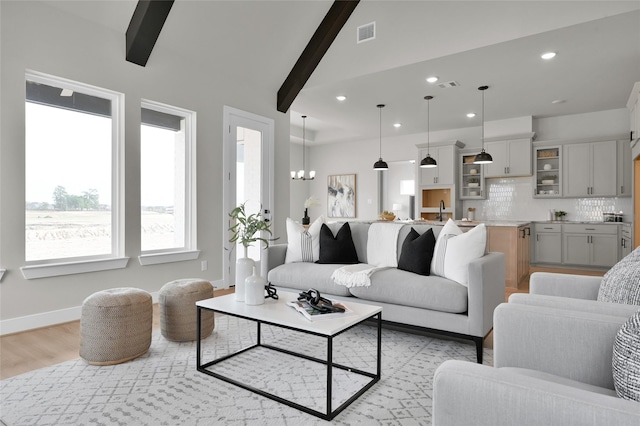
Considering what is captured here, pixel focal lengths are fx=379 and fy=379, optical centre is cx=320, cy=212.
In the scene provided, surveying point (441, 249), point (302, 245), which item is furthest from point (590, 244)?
point (302, 245)

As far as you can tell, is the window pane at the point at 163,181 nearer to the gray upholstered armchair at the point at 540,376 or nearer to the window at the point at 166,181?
the window at the point at 166,181

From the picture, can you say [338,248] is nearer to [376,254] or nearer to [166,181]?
[376,254]

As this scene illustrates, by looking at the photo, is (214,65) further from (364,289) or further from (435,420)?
(435,420)

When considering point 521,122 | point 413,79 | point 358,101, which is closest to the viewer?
point 413,79

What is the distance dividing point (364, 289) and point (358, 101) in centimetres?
407

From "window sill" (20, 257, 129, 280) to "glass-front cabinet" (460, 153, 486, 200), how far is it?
21.0 feet

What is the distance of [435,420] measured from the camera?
1032 millimetres

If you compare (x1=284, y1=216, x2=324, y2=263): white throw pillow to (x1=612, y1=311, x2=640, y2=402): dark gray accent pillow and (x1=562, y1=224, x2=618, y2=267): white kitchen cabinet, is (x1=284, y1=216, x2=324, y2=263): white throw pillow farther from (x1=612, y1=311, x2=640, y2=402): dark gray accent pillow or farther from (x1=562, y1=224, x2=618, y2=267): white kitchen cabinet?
(x1=562, y1=224, x2=618, y2=267): white kitchen cabinet

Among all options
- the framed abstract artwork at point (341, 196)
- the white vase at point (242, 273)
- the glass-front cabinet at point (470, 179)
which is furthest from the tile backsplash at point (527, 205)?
the white vase at point (242, 273)

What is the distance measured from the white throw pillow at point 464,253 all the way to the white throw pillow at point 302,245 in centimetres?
137

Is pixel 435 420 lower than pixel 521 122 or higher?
lower

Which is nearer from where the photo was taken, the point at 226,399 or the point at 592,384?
the point at 592,384

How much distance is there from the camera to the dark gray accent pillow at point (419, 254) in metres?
3.10

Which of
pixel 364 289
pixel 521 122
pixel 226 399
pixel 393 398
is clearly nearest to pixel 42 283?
pixel 226 399
